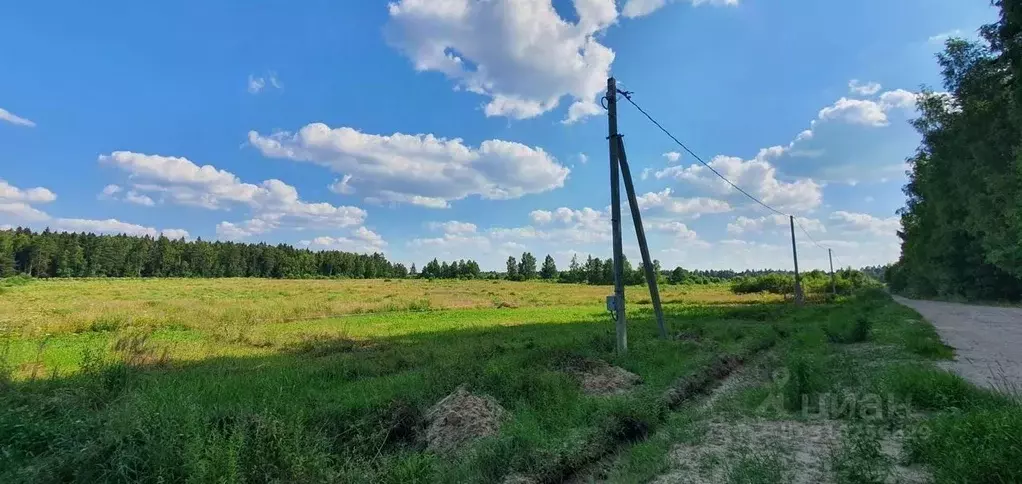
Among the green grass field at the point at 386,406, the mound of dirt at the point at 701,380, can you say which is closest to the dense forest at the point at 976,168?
the green grass field at the point at 386,406

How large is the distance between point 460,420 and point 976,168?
34.0 m

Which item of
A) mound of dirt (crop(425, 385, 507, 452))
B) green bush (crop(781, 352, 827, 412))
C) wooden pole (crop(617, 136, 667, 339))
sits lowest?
mound of dirt (crop(425, 385, 507, 452))

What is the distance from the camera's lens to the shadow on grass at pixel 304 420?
4.79 meters

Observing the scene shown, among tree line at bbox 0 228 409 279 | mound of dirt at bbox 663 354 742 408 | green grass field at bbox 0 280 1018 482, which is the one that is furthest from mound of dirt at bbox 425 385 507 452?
tree line at bbox 0 228 409 279

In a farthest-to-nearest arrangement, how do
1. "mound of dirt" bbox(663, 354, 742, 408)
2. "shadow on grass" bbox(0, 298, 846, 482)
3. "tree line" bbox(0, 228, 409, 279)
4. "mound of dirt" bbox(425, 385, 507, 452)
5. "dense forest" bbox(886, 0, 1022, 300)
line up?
"tree line" bbox(0, 228, 409, 279), "dense forest" bbox(886, 0, 1022, 300), "mound of dirt" bbox(663, 354, 742, 408), "mound of dirt" bbox(425, 385, 507, 452), "shadow on grass" bbox(0, 298, 846, 482)

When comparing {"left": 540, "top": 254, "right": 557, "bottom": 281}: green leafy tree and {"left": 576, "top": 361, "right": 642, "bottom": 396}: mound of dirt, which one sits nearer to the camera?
{"left": 576, "top": 361, "right": 642, "bottom": 396}: mound of dirt

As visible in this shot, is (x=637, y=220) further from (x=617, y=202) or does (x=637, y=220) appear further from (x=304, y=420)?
(x=304, y=420)

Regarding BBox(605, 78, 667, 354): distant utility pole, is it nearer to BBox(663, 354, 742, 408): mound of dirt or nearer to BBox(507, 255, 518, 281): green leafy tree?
BBox(663, 354, 742, 408): mound of dirt

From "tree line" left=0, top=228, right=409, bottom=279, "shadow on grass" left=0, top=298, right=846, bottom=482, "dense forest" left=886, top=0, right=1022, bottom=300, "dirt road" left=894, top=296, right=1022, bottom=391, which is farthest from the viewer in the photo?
"tree line" left=0, top=228, right=409, bottom=279

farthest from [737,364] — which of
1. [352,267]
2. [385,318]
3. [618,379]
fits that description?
[352,267]

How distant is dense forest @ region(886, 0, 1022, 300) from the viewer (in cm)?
2131

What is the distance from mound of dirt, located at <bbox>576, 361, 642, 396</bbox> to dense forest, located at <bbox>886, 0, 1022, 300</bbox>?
63.1 feet

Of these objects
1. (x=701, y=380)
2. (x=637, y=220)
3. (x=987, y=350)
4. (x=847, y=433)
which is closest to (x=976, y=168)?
(x=987, y=350)

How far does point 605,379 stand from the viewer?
31.3ft
